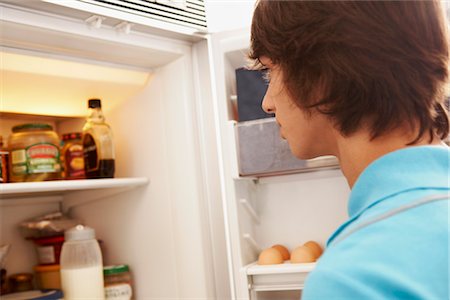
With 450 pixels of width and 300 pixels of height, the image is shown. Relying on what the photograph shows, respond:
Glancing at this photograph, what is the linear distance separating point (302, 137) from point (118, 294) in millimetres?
875

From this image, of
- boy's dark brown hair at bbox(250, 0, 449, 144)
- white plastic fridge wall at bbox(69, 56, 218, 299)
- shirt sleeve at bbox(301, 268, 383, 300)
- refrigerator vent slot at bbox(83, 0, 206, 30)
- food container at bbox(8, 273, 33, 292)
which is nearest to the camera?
shirt sleeve at bbox(301, 268, 383, 300)

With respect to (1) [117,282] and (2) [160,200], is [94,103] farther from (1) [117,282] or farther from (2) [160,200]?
(1) [117,282]

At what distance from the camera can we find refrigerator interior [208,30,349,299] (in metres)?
1.31

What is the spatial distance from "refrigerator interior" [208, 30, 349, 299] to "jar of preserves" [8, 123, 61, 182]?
1.42 ft

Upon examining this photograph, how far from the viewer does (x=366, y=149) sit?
2.47 feet

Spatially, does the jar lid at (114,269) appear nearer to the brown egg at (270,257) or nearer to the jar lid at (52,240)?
the jar lid at (52,240)

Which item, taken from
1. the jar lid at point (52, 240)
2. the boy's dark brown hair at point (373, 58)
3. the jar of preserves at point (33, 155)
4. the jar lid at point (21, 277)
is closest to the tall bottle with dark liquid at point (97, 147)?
the jar of preserves at point (33, 155)

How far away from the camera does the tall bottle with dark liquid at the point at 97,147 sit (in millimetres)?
1527

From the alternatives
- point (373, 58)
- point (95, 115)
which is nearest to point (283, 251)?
point (95, 115)

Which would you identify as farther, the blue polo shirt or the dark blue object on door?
the dark blue object on door

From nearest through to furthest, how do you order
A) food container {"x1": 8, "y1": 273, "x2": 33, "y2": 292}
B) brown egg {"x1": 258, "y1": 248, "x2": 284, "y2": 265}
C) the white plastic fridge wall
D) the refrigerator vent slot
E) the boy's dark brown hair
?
1. the boy's dark brown hair
2. the refrigerator vent slot
3. brown egg {"x1": 258, "y1": 248, "x2": 284, "y2": 265}
4. the white plastic fridge wall
5. food container {"x1": 8, "y1": 273, "x2": 33, "y2": 292}

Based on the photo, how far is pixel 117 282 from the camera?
60.9 inches

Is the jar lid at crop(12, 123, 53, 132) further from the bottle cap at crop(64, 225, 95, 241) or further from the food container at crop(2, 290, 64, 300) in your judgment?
the food container at crop(2, 290, 64, 300)

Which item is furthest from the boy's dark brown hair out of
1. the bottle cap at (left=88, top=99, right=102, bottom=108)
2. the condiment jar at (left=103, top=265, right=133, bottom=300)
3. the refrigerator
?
the condiment jar at (left=103, top=265, right=133, bottom=300)
